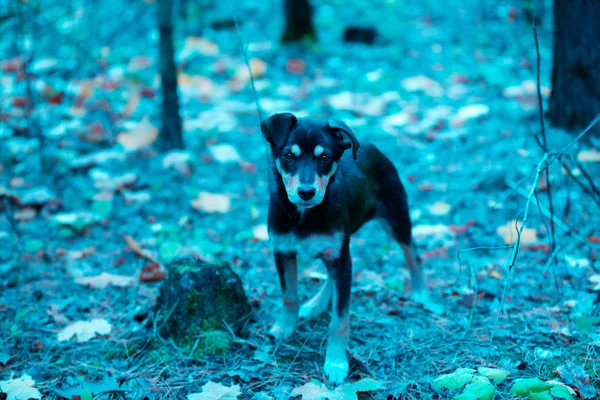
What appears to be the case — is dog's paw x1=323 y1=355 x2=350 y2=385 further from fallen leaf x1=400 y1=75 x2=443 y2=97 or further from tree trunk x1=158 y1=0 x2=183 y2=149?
fallen leaf x1=400 y1=75 x2=443 y2=97

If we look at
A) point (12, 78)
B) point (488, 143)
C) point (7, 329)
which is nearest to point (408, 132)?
point (488, 143)

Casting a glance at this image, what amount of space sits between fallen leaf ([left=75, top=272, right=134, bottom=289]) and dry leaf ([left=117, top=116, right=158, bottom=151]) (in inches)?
113

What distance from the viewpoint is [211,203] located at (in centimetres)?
657

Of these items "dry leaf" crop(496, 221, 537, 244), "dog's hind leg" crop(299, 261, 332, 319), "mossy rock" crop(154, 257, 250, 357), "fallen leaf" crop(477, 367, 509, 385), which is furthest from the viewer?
"dry leaf" crop(496, 221, 537, 244)

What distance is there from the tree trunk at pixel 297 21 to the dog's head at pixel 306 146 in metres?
8.06

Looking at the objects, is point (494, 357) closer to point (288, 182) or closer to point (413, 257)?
point (413, 257)

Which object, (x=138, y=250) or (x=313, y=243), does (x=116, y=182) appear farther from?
(x=313, y=243)

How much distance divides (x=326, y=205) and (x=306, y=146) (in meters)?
0.44

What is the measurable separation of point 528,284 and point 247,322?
2270 millimetres

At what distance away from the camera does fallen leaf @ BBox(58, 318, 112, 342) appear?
14.1 feet

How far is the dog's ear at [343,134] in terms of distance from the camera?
11.8 ft

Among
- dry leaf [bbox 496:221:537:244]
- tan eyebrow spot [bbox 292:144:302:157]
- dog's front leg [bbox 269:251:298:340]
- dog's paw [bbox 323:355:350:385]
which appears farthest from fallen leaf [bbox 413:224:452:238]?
tan eyebrow spot [bbox 292:144:302:157]

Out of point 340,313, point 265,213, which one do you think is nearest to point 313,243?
point 340,313

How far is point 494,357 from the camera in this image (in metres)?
3.92
